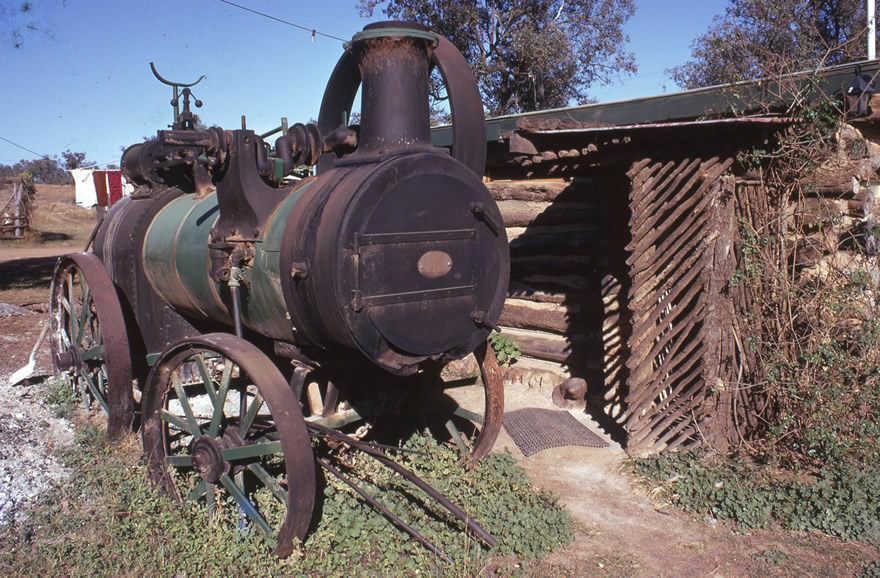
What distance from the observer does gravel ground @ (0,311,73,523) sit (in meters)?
4.49

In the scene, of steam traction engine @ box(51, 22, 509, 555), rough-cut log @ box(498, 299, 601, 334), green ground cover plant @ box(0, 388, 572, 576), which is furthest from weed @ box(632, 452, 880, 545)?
rough-cut log @ box(498, 299, 601, 334)

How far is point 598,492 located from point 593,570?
3.76ft

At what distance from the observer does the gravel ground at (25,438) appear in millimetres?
4488

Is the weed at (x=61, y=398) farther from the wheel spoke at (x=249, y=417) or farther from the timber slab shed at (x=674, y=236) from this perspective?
the timber slab shed at (x=674, y=236)

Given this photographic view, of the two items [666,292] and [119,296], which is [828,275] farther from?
[119,296]

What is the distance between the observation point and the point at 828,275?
523cm

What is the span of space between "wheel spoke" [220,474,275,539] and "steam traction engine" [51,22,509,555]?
0.5 inches

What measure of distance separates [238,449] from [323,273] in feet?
3.76

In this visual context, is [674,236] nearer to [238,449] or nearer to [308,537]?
[308,537]

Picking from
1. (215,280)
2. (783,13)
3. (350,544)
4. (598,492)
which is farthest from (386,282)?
(783,13)

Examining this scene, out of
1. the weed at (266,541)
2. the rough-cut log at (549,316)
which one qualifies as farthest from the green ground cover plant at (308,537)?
the rough-cut log at (549,316)

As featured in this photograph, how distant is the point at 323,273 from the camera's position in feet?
11.6

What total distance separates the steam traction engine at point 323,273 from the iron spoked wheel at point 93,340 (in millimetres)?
20

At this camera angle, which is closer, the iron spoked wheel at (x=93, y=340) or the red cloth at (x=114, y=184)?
the iron spoked wheel at (x=93, y=340)
